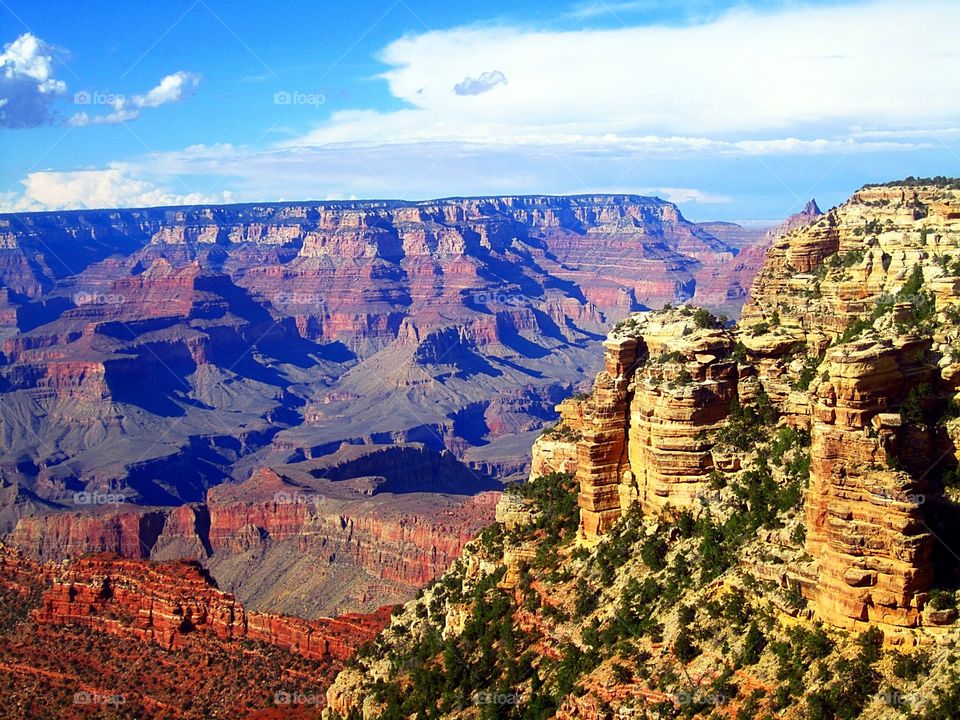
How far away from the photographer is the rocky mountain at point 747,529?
30047 millimetres

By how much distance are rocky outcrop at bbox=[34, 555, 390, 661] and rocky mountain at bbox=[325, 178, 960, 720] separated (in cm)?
1848

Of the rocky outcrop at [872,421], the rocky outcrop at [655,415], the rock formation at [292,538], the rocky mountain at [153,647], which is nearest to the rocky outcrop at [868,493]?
the rocky outcrop at [872,421]

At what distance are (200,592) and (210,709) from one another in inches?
437

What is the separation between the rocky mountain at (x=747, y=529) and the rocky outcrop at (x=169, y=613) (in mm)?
18476

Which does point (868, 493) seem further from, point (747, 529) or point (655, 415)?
point (655, 415)

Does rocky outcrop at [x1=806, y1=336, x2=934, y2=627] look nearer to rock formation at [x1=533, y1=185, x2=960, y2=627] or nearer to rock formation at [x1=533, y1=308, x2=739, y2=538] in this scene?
rock formation at [x1=533, y1=185, x2=960, y2=627]

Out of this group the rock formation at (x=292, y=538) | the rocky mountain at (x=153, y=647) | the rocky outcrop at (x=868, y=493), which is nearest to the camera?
the rocky outcrop at (x=868, y=493)

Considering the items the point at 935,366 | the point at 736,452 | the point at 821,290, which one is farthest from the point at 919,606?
the point at 821,290

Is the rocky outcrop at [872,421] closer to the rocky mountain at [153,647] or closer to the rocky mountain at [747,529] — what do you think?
the rocky mountain at [747,529]

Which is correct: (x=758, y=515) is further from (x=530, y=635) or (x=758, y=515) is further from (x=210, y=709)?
(x=210, y=709)

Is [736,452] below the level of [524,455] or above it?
above

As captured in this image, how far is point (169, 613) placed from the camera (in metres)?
72.8

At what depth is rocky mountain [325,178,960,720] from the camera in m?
30.0

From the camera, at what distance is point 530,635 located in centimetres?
4159
